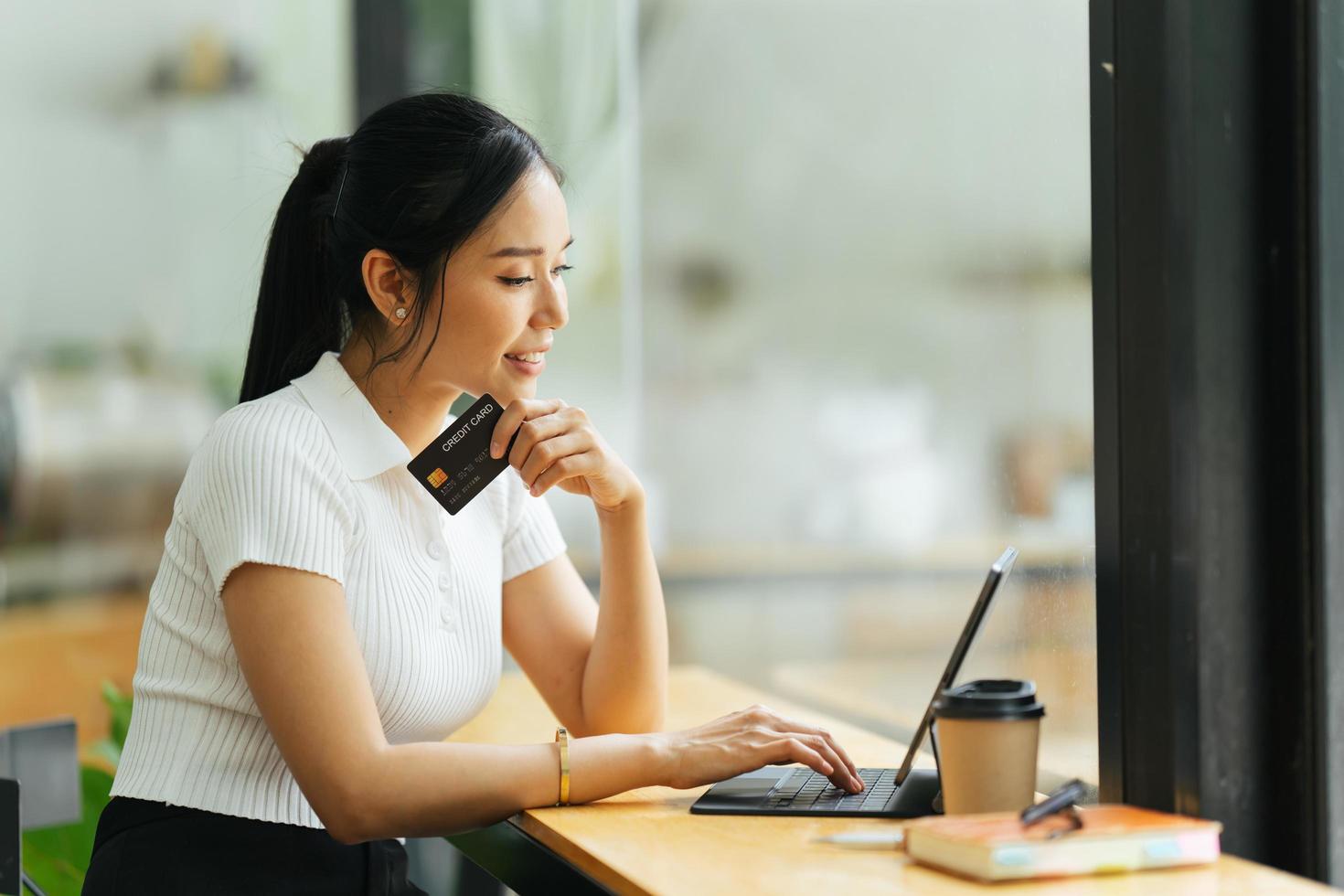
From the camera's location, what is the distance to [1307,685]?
1.15 m

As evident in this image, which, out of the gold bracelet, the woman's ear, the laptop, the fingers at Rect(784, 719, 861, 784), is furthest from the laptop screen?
the woman's ear

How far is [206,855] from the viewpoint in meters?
1.31

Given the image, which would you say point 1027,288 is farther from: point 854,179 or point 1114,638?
point 854,179

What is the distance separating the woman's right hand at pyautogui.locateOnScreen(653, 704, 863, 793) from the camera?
1.27 metres

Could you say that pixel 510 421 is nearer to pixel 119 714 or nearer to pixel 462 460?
pixel 462 460

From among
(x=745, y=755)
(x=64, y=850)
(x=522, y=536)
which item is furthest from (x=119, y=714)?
(x=745, y=755)

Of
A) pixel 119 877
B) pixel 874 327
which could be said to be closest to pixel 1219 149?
pixel 119 877

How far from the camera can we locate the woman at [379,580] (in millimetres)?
1240

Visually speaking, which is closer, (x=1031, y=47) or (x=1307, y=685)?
(x=1307, y=685)

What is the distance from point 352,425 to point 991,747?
0.70 m

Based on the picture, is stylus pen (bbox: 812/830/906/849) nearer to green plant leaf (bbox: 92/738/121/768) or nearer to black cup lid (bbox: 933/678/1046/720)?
black cup lid (bbox: 933/678/1046/720)

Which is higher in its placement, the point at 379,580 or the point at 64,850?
the point at 379,580

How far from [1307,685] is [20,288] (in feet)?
7.99

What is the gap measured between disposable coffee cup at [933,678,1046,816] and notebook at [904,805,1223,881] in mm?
63
